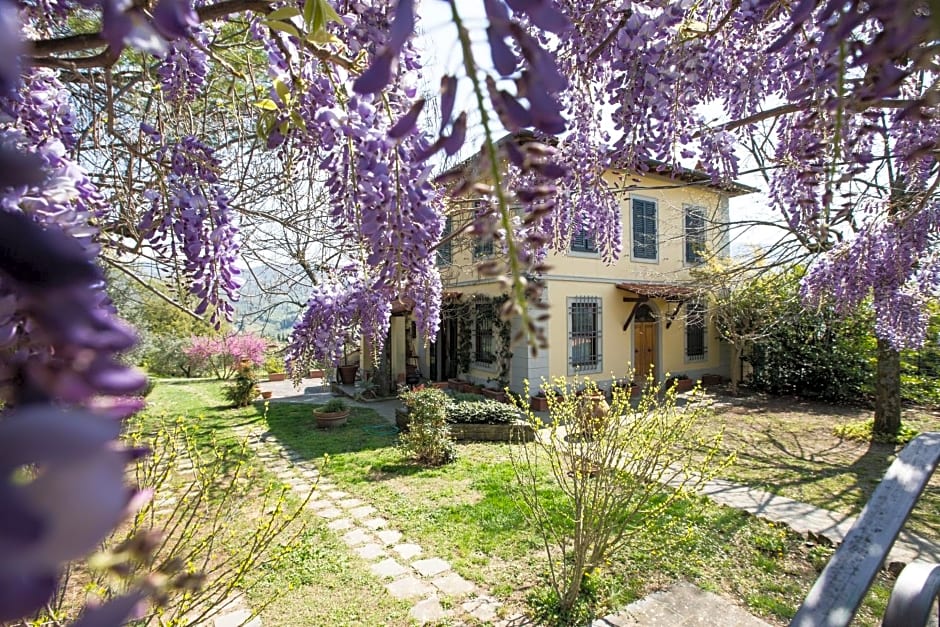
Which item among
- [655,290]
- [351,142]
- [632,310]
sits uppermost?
[655,290]

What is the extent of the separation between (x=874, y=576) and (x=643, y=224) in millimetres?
10980

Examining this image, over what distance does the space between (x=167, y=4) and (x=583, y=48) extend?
7.08 feet

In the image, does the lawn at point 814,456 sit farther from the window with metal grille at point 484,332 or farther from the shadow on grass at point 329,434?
the shadow on grass at point 329,434

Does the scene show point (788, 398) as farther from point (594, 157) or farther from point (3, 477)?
point (3, 477)

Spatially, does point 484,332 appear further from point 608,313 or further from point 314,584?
point 314,584

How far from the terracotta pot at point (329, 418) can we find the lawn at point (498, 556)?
2.58 metres

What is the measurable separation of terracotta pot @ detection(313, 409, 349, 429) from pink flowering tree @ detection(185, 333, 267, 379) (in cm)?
661

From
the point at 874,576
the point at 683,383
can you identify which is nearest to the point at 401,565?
the point at 874,576

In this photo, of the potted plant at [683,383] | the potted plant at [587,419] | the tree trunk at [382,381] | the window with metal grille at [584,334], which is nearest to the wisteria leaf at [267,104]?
the potted plant at [587,419]

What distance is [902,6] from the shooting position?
Result: 0.46 metres

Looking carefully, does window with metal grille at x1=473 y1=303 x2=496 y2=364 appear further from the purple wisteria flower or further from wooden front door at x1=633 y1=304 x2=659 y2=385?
the purple wisteria flower

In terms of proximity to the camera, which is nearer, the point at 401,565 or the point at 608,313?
the point at 401,565

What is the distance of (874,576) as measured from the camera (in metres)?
1.23

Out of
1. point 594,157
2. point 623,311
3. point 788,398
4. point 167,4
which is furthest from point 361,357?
point 167,4
